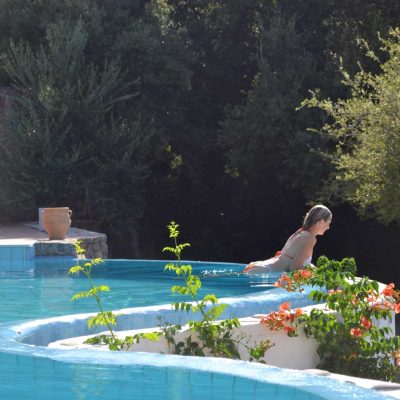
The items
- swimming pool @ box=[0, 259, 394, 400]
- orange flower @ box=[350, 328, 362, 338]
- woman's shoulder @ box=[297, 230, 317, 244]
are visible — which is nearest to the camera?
swimming pool @ box=[0, 259, 394, 400]

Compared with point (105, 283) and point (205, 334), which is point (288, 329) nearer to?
point (205, 334)

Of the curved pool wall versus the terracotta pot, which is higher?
the terracotta pot

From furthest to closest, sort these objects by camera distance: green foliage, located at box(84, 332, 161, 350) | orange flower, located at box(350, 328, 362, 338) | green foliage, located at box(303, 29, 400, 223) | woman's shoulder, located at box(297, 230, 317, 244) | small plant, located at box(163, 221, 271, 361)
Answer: green foliage, located at box(303, 29, 400, 223) < woman's shoulder, located at box(297, 230, 317, 244) < orange flower, located at box(350, 328, 362, 338) < small plant, located at box(163, 221, 271, 361) < green foliage, located at box(84, 332, 161, 350)

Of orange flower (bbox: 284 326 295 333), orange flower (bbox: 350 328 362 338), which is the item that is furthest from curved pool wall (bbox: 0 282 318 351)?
orange flower (bbox: 350 328 362 338)

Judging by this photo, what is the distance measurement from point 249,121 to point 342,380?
14634 mm

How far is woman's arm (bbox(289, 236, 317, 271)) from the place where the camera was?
9406 millimetres

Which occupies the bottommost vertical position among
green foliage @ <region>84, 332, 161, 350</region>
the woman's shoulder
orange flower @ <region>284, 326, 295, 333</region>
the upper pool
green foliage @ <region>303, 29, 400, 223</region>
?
the upper pool

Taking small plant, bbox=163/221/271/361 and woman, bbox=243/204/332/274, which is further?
woman, bbox=243/204/332/274

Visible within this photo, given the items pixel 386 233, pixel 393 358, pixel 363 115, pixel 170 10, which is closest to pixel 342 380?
pixel 393 358

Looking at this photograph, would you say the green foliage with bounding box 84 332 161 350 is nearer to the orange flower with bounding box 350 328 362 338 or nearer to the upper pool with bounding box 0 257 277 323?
the orange flower with bounding box 350 328 362 338

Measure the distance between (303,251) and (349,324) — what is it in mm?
3174

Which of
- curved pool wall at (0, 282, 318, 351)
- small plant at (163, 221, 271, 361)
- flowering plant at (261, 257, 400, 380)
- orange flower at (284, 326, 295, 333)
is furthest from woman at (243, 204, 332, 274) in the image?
small plant at (163, 221, 271, 361)

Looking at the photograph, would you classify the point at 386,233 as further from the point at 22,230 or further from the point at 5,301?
the point at 5,301

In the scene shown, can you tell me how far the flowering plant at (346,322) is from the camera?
6.34m
